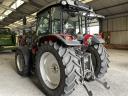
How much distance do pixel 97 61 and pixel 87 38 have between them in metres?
0.73

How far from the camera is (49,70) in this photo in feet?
11.6

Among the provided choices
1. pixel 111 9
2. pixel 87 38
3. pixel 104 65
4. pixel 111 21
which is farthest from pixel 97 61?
pixel 111 21

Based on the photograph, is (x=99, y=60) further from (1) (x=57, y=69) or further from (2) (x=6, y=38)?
(2) (x=6, y=38)

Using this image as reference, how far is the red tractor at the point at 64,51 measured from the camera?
286cm

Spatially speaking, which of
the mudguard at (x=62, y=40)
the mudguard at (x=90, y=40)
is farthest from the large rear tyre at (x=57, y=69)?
the mudguard at (x=90, y=40)

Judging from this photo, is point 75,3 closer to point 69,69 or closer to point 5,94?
point 69,69

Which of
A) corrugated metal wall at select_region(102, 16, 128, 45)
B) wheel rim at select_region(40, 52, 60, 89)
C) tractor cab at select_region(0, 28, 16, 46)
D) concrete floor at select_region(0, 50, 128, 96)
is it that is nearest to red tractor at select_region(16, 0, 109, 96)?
wheel rim at select_region(40, 52, 60, 89)

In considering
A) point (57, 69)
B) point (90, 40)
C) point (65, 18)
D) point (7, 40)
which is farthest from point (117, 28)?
point (57, 69)

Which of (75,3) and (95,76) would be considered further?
(95,76)

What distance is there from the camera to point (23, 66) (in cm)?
454

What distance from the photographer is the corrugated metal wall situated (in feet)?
54.4

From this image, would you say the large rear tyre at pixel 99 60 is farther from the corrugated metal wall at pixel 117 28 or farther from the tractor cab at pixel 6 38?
the corrugated metal wall at pixel 117 28

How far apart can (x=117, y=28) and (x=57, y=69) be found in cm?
1573

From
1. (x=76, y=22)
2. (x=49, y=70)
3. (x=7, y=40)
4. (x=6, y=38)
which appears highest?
(x=76, y=22)
